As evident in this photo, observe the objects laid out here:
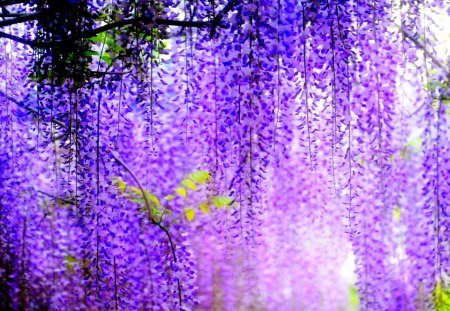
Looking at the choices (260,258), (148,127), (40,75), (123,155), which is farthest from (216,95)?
(260,258)

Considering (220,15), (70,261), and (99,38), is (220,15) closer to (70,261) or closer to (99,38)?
(99,38)

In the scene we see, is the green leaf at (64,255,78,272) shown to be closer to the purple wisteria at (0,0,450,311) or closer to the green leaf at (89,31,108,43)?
the purple wisteria at (0,0,450,311)

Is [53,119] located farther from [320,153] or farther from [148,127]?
[320,153]

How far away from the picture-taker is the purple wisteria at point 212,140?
8.25 feet

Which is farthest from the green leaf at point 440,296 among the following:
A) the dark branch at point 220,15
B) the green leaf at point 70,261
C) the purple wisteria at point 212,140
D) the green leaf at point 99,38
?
the green leaf at point 70,261

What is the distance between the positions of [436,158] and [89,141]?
174cm

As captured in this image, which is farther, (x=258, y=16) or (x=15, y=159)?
(x=15, y=159)

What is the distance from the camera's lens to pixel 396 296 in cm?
487

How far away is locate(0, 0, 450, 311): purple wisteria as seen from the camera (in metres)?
2.51

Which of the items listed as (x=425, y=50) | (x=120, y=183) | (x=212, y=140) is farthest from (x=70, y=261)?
(x=425, y=50)

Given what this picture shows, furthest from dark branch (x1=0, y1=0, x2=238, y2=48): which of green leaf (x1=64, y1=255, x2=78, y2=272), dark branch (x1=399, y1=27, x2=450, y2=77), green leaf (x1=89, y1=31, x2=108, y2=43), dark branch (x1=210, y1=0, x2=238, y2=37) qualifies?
green leaf (x1=64, y1=255, x2=78, y2=272)

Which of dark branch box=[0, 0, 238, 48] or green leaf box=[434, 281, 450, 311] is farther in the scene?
green leaf box=[434, 281, 450, 311]

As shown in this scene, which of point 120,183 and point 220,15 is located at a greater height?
point 220,15

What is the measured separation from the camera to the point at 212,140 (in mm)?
3033
